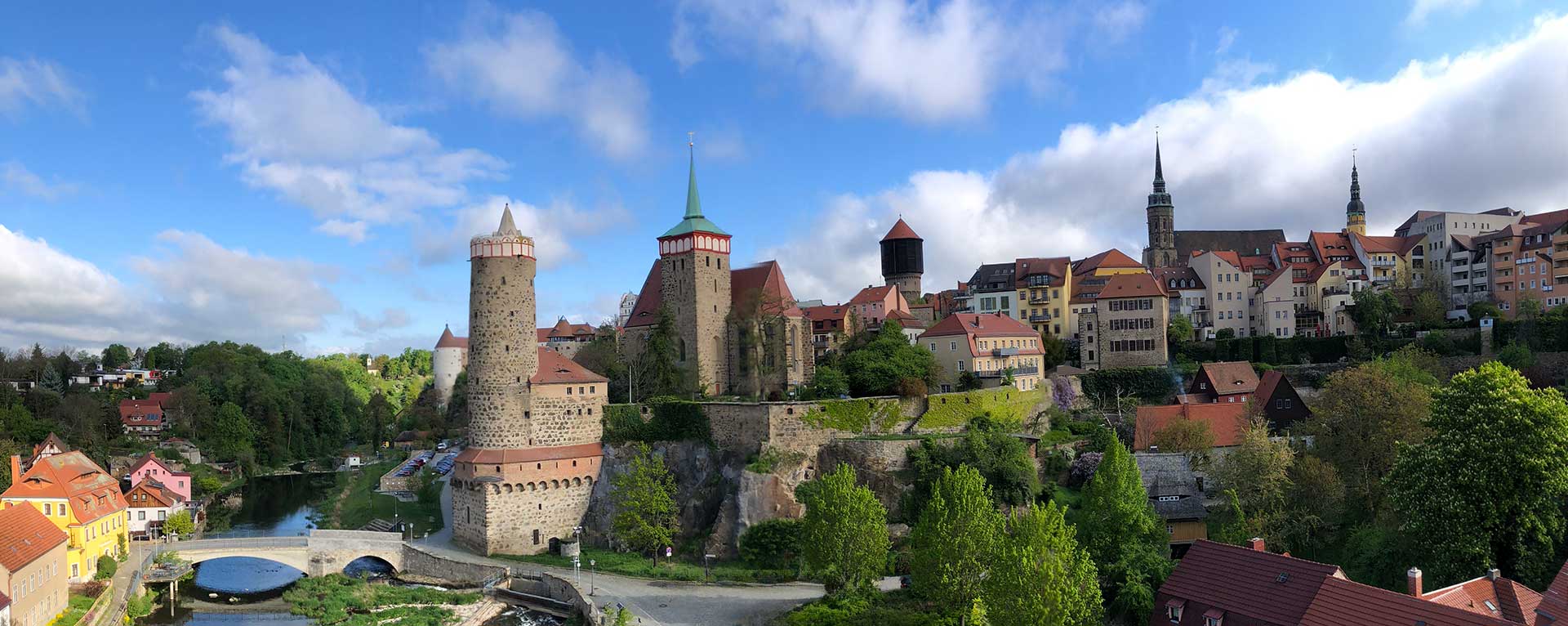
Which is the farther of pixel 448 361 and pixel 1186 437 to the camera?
pixel 448 361

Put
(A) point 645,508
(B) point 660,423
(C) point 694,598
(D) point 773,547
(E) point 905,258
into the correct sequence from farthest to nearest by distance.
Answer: (E) point 905,258 < (B) point 660,423 < (A) point 645,508 < (D) point 773,547 < (C) point 694,598

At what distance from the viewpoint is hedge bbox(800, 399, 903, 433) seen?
4297 cm

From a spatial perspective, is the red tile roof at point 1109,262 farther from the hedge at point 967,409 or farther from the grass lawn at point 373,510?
the grass lawn at point 373,510

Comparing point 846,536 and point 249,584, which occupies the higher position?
point 846,536

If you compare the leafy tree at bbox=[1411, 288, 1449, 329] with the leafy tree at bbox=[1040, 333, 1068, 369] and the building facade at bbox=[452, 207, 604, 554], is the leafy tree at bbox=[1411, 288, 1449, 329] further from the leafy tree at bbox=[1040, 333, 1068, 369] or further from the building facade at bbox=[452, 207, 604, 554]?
the building facade at bbox=[452, 207, 604, 554]

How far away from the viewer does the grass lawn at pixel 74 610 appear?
31.9m

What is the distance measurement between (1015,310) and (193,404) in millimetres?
66918

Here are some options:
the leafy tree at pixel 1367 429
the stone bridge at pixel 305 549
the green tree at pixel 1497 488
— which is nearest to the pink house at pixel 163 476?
the stone bridge at pixel 305 549

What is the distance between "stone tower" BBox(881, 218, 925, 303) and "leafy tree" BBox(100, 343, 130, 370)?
324ft

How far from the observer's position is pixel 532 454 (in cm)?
4250

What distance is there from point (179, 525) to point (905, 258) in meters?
47.6

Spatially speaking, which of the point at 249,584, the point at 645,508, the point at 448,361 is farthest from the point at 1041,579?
the point at 448,361

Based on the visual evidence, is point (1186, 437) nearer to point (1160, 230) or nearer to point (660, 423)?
point (660, 423)

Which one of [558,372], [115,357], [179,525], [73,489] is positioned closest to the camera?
[73,489]
